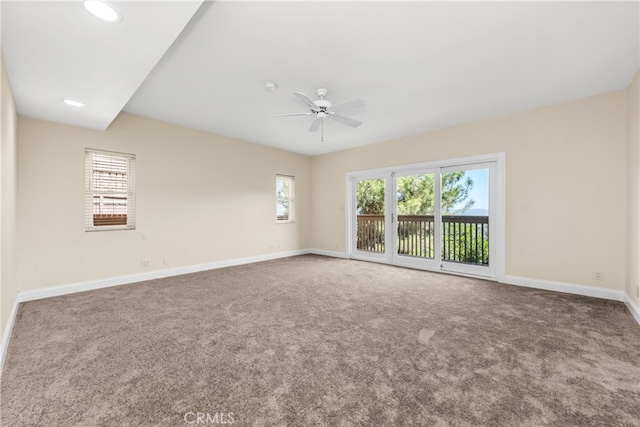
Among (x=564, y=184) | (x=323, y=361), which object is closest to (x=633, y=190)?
A: (x=564, y=184)

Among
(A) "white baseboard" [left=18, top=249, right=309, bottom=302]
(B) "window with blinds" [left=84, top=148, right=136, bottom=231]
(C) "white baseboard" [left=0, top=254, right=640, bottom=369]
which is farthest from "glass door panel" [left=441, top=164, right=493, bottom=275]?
(B) "window with blinds" [left=84, top=148, right=136, bottom=231]

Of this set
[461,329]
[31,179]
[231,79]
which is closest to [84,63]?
[231,79]

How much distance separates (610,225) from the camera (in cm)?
349

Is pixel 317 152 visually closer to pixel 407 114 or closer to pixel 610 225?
pixel 407 114

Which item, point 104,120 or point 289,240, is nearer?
point 104,120

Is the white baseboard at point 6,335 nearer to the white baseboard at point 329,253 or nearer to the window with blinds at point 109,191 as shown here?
the window with blinds at point 109,191

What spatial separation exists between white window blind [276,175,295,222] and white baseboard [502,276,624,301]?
182 inches

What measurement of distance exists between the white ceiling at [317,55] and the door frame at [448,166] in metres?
0.92

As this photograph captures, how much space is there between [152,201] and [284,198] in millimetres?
2955

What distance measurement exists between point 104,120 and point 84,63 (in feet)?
5.21

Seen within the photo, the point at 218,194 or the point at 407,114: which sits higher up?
the point at 407,114

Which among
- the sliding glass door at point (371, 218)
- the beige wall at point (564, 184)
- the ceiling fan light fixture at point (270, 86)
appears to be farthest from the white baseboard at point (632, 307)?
the ceiling fan light fixture at point (270, 86)

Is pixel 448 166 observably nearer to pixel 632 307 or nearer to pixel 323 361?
pixel 632 307

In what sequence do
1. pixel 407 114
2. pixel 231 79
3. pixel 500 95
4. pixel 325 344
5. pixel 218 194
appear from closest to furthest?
pixel 325 344 < pixel 231 79 < pixel 500 95 < pixel 407 114 < pixel 218 194
